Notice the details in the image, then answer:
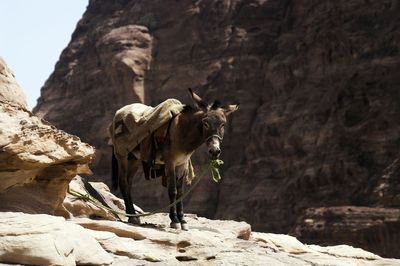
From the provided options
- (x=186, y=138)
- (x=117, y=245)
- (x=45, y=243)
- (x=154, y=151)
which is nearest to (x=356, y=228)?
(x=154, y=151)

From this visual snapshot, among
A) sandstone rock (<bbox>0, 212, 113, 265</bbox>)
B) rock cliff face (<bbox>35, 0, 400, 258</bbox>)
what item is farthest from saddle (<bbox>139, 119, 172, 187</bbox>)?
rock cliff face (<bbox>35, 0, 400, 258</bbox>)

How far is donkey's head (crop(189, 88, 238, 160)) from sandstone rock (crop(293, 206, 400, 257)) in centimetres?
3335

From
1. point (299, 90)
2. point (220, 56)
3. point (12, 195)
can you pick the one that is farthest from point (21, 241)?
point (220, 56)

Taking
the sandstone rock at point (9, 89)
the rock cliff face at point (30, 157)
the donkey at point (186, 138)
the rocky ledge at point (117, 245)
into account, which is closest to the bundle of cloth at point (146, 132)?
the donkey at point (186, 138)

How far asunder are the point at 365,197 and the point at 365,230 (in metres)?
6.92

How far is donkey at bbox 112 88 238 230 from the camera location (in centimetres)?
1165

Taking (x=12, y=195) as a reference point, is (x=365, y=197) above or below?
above

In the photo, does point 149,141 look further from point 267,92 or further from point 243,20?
point 243,20

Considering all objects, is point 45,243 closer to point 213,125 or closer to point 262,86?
point 213,125

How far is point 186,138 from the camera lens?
40.1 ft

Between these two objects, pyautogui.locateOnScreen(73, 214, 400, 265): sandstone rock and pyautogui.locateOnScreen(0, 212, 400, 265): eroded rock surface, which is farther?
pyautogui.locateOnScreen(73, 214, 400, 265): sandstone rock

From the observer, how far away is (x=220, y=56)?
72688mm

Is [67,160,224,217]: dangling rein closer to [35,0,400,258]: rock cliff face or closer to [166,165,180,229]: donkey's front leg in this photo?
[166,165,180,229]: donkey's front leg

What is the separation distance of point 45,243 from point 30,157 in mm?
2601
